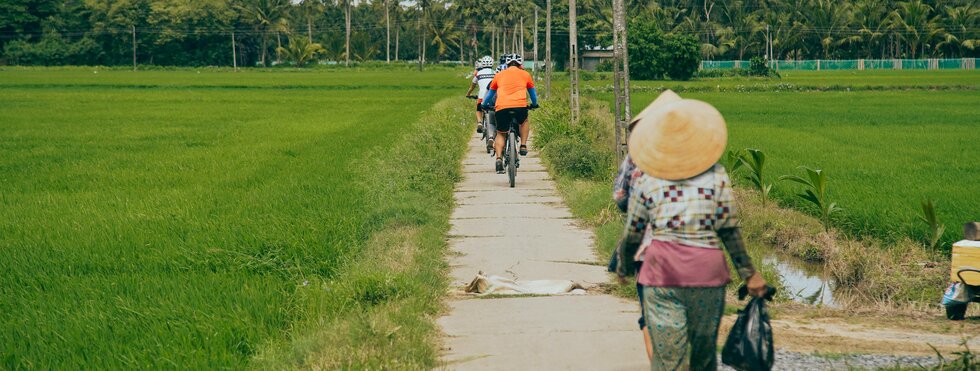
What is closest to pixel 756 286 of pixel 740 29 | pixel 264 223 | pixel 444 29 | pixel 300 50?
pixel 264 223

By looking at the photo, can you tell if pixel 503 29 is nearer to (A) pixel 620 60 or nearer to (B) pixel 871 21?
(B) pixel 871 21

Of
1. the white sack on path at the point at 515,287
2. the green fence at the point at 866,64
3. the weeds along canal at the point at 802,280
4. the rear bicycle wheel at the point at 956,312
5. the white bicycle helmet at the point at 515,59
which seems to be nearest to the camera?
the rear bicycle wheel at the point at 956,312

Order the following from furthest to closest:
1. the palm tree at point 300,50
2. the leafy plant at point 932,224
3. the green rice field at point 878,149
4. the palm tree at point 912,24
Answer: the palm tree at point 300,50 → the palm tree at point 912,24 → the green rice field at point 878,149 → the leafy plant at point 932,224

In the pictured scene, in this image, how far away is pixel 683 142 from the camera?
13.5 ft

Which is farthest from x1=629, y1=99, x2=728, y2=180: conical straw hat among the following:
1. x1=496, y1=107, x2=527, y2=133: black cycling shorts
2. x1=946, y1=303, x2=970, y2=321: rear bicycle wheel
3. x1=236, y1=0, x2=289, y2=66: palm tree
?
x1=236, y1=0, x2=289, y2=66: palm tree

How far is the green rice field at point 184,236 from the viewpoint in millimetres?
5820

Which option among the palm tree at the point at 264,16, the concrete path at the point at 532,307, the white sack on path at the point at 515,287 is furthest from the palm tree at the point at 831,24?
the white sack on path at the point at 515,287

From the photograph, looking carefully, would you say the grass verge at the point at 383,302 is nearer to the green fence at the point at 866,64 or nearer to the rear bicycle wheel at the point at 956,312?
the rear bicycle wheel at the point at 956,312

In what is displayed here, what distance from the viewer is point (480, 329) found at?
6.18 m

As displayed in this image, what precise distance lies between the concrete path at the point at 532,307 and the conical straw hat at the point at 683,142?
1.45 metres

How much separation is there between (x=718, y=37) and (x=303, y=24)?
148ft

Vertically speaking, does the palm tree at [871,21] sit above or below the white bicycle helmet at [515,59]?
above

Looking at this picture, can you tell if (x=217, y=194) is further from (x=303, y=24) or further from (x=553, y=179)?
(x=303, y=24)

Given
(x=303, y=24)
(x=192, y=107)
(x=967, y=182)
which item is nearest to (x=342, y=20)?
(x=303, y=24)
